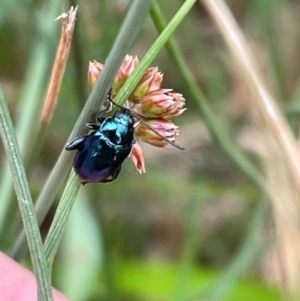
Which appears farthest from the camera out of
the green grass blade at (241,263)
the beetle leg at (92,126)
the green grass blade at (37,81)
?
the green grass blade at (241,263)

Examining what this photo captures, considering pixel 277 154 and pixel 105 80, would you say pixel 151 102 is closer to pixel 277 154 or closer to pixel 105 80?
pixel 105 80

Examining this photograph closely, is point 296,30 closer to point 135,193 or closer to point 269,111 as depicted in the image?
point 135,193

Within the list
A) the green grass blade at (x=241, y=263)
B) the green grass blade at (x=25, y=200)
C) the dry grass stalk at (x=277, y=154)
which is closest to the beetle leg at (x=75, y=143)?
the green grass blade at (x=25, y=200)

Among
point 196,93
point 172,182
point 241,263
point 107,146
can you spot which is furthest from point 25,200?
point 172,182

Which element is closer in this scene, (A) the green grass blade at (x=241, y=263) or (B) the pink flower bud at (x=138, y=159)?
(B) the pink flower bud at (x=138, y=159)

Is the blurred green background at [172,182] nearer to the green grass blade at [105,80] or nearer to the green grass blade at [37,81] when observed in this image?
the green grass blade at [37,81]

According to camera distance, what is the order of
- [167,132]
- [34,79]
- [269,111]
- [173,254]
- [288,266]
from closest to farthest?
[167,132] → [269,111] → [34,79] → [288,266] → [173,254]

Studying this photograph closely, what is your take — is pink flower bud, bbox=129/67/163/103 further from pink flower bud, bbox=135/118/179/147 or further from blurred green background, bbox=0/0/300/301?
blurred green background, bbox=0/0/300/301

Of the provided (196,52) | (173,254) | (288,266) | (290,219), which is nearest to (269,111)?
(290,219)
